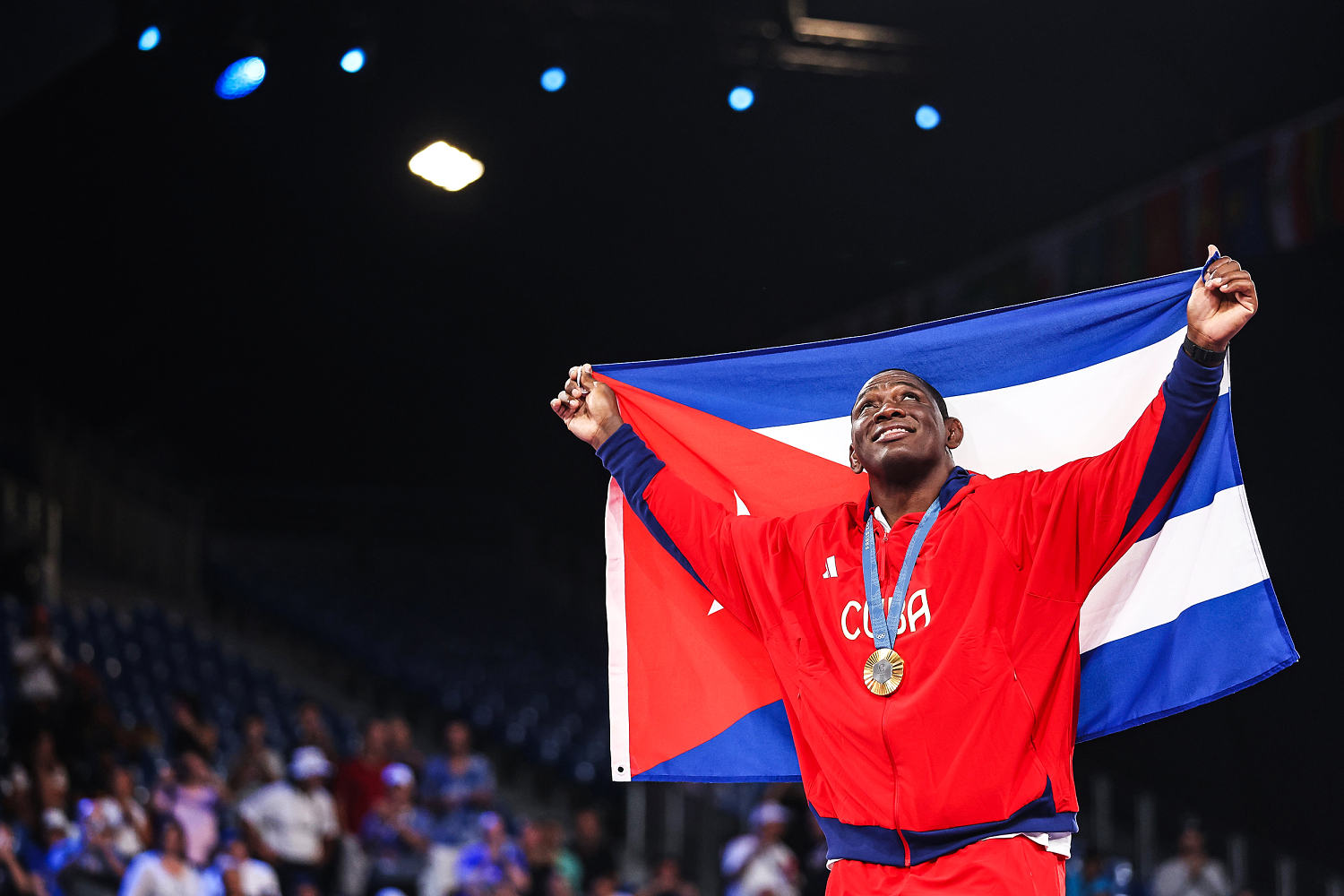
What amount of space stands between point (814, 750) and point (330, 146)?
8.93m

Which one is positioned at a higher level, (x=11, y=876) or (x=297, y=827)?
A: (x=297, y=827)

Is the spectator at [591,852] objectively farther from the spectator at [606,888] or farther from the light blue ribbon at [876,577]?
the light blue ribbon at [876,577]

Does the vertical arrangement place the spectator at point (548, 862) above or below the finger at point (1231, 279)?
below

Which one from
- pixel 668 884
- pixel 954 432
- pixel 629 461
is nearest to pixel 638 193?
pixel 668 884

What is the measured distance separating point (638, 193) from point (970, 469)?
906 centimetres

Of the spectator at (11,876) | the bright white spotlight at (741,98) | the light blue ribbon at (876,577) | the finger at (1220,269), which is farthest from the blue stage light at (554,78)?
the finger at (1220,269)

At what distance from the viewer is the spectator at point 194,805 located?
24.7 feet

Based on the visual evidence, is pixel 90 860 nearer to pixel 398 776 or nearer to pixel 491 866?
pixel 398 776

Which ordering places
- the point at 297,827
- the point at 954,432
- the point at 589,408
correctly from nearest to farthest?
1. the point at 954,432
2. the point at 589,408
3. the point at 297,827

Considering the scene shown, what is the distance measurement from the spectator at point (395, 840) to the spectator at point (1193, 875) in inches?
185

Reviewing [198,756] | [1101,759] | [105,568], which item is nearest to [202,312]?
[105,568]

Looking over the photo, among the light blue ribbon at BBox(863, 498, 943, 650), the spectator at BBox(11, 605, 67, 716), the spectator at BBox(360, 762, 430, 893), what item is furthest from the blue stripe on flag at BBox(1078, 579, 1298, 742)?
the spectator at BBox(11, 605, 67, 716)

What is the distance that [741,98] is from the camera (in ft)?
31.4

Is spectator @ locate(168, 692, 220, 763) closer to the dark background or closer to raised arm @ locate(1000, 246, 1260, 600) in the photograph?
the dark background
